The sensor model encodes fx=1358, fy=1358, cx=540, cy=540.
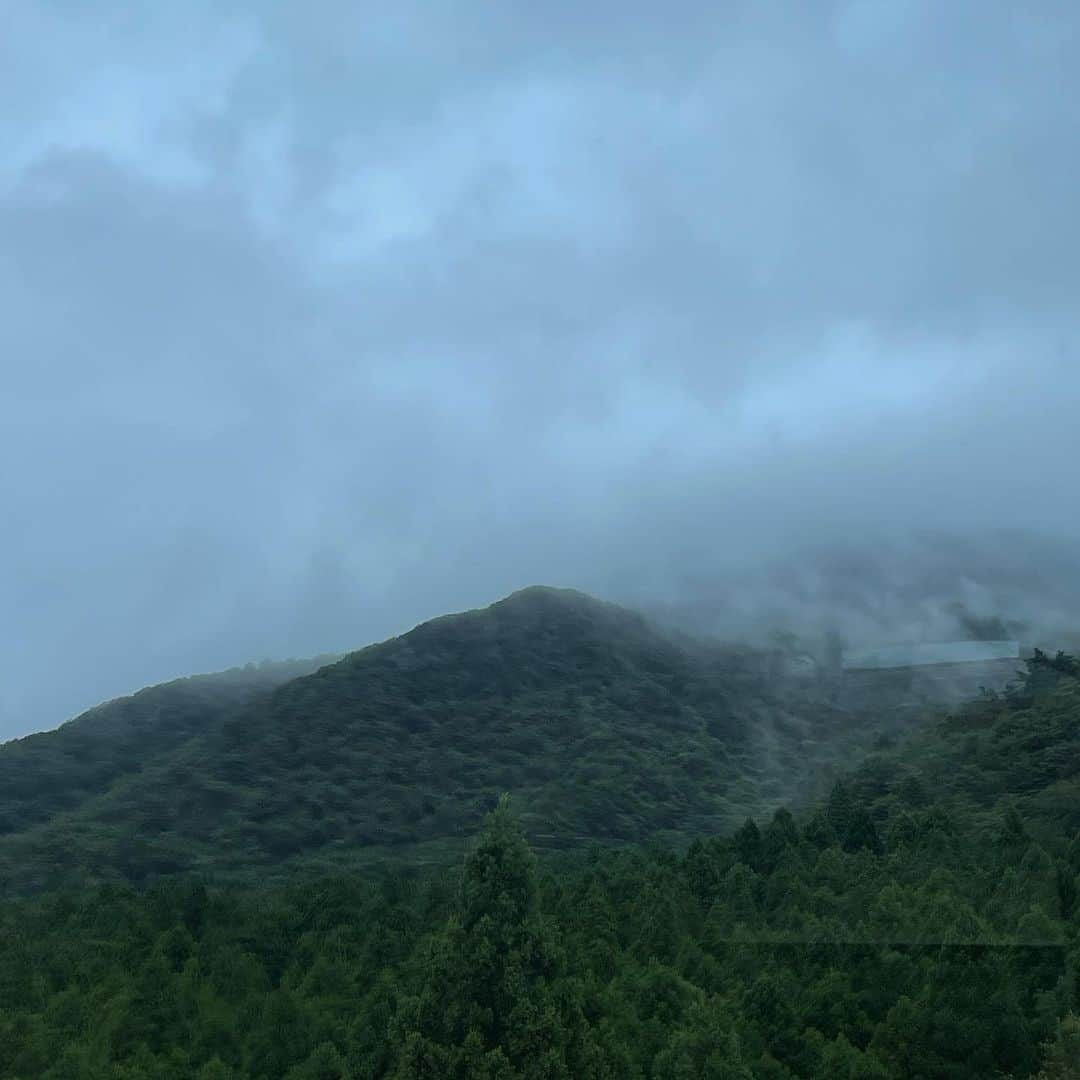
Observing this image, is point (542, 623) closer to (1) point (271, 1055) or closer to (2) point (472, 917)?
(1) point (271, 1055)

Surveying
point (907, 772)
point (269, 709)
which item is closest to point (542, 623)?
point (269, 709)

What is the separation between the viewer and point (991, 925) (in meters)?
22.2

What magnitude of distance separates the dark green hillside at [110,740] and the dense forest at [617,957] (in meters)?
11.9

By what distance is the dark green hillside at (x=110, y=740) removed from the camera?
5159cm

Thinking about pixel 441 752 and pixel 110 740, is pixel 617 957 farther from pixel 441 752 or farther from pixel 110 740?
pixel 110 740

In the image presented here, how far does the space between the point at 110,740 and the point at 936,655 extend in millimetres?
36868

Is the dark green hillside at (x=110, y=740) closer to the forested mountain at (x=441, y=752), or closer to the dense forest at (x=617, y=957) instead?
the forested mountain at (x=441, y=752)

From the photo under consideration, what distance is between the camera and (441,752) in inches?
2142

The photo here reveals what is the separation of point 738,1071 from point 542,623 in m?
51.9

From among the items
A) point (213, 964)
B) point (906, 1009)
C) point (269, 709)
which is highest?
point (269, 709)

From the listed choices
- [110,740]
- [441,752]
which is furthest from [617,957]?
[110,740]

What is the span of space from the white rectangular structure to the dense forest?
62.1 ft

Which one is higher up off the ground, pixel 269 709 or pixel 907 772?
pixel 269 709

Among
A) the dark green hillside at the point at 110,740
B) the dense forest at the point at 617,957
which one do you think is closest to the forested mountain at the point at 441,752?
the dark green hillside at the point at 110,740
